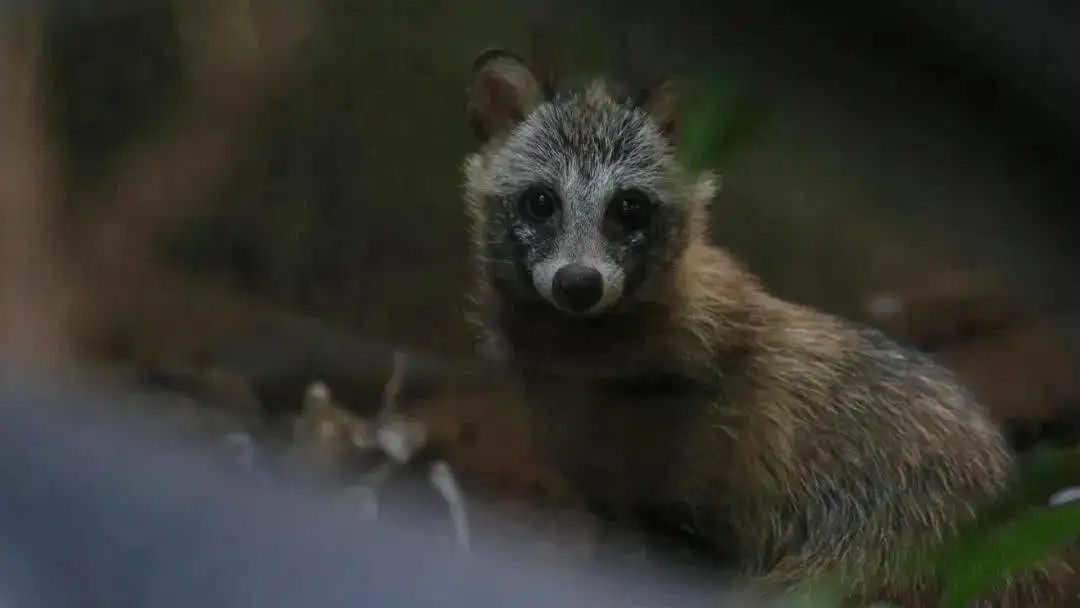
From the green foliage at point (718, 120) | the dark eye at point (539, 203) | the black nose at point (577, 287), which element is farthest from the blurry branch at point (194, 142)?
the green foliage at point (718, 120)

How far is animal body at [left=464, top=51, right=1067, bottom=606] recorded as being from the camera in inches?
43.9

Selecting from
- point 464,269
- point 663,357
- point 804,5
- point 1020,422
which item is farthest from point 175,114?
point 804,5

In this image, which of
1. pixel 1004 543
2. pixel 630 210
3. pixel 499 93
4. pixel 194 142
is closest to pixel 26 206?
pixel 194 142

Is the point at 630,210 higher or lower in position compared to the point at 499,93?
lower

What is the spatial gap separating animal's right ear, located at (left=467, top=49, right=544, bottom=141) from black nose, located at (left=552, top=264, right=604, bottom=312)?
193 mm

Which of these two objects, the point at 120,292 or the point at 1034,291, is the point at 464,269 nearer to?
the point at 120,292

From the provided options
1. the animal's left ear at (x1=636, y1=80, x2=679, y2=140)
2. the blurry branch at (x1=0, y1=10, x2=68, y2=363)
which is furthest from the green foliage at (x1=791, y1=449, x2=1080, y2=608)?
the blurry branch at (x1=0, y1=10, x2=68, y2=363)

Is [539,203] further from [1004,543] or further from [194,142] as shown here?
[1004,543]

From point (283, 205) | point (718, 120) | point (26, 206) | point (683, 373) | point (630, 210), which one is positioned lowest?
point (718, 120)

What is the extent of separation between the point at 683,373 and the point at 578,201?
206mm

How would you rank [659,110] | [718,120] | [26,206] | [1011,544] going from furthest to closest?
[26,206] → [659,110] → [1011,544] → [718,120]

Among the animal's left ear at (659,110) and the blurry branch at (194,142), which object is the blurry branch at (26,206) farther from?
the animal's left ear at (659,110)

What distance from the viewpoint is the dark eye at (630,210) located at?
1117 mm

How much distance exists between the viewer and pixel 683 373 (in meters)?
1.18
